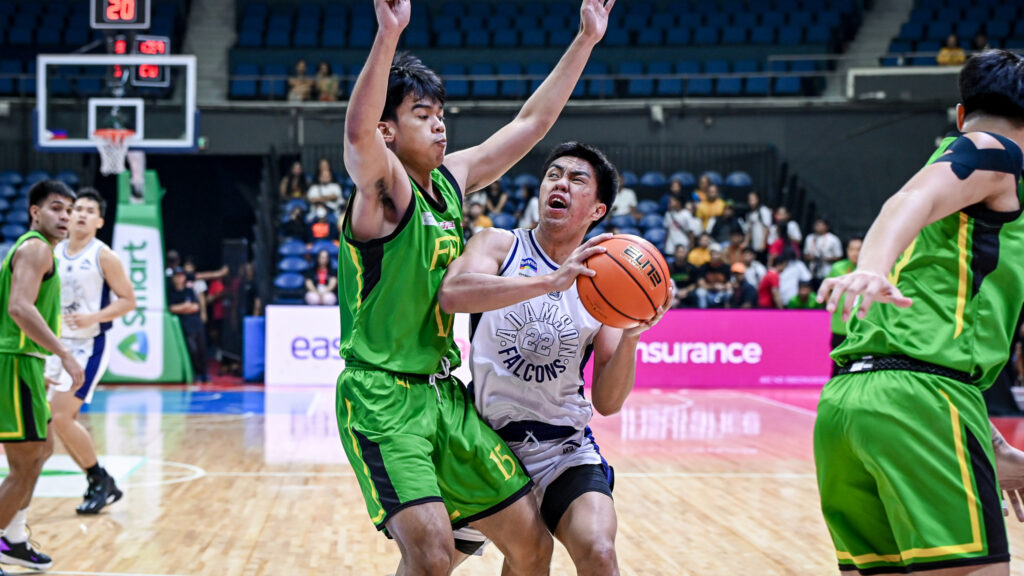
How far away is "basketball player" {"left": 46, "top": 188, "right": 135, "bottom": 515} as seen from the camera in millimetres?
6504

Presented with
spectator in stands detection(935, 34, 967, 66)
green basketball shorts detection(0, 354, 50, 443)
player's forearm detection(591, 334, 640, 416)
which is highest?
spectator in stands detection(935, 34, 967, 66)

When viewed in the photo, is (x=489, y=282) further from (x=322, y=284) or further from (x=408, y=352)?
(x=322, y=284)

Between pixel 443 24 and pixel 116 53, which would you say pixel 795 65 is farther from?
pixel 116 53

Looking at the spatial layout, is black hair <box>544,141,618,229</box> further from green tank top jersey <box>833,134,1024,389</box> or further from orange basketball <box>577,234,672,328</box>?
green tank top jersey <box>833,134,1024,389</box>

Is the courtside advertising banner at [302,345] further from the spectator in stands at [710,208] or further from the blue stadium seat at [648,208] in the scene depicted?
the spectator in stands at [710,208]

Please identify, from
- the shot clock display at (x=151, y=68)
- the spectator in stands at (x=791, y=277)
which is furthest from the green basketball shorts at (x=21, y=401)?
the spectator in stands at (x=791, y=277)

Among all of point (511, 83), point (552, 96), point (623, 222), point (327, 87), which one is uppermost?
point (511, 83)

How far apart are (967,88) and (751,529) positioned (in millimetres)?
3669

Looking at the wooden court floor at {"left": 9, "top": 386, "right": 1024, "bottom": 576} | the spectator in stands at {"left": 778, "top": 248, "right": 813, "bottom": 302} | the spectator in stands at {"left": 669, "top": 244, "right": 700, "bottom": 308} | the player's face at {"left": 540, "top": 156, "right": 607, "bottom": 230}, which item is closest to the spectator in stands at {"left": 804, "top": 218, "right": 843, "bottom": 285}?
the spectator in stands at {"left": 778, "top": 248, "right": 813, "bottom": 302}

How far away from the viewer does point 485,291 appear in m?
3.10

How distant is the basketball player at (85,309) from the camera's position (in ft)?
21.3

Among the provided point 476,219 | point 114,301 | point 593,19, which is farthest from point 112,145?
point 593,19

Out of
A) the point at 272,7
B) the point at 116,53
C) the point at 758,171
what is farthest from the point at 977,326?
the point at 272,7

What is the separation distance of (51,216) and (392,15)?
3224mm
